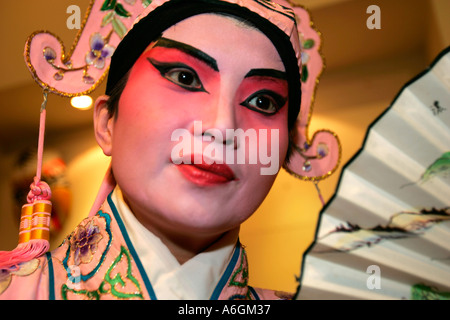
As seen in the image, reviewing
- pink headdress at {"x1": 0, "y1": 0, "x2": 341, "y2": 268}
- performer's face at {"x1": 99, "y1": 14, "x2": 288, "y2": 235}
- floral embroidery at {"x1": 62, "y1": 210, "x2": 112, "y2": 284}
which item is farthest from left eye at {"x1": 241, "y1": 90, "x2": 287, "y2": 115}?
floral embroidery at {"x1": 62, "y1": 210, "x2": 112, "y2": 284}

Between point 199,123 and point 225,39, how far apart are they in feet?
0.62

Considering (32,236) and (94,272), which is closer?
(94,272)

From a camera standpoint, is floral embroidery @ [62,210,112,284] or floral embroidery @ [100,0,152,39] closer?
floral embroidery @ [62,210,112,284]

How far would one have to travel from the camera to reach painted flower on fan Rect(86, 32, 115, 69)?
120 cm

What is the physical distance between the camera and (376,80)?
2285mm

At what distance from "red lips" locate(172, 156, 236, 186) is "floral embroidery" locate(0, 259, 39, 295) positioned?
0.34m

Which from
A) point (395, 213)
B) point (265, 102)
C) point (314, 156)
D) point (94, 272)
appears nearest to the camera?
point (395, 213)

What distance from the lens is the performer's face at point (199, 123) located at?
89 cm

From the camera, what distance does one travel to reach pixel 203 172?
89cm

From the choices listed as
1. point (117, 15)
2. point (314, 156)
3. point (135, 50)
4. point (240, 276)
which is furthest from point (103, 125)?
point (314, 156)

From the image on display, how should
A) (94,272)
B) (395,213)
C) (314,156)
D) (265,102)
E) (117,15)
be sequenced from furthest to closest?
(314,156) < (117,15) < (265,102) < (94,272) < (395,213)

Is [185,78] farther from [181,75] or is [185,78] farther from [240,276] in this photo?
[240,276]

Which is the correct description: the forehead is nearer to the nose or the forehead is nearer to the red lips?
the nose

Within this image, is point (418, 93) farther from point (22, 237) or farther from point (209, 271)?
point (22, 237)
